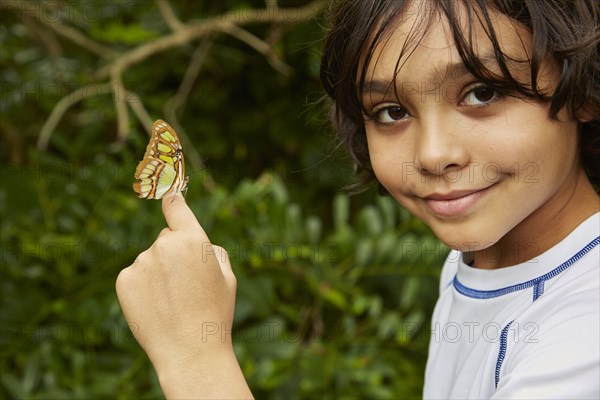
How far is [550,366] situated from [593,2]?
0.45m

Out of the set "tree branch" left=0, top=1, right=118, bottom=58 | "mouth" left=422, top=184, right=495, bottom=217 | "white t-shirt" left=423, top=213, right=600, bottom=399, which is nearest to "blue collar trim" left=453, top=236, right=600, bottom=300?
"white t-shirt" left=423, top=213, right=600, bottom=399

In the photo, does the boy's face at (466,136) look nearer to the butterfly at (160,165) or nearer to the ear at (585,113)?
the ear at (585,113)

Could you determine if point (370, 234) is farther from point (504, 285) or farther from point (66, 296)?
point (504, 285)

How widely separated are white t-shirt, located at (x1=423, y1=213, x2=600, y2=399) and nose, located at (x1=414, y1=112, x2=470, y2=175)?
174mm

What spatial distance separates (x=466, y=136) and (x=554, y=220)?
0.19 metres

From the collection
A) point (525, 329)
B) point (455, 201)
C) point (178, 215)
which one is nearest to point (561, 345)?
point (525, 329)

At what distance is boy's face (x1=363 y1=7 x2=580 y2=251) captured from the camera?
0.85m

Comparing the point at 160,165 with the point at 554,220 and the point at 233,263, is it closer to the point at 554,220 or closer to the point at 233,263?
the point at 554,220

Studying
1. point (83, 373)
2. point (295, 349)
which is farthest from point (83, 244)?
point (295, 349)

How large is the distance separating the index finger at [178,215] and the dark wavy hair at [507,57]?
0.27 m

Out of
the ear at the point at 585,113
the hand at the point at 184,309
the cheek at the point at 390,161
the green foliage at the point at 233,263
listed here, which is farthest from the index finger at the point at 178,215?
the green foliage at the point at 233,263

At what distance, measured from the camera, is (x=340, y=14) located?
1.03m

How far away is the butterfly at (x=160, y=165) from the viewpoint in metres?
0.83

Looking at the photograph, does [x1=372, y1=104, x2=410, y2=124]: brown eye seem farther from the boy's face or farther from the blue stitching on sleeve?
the blue stitching on sleeve
